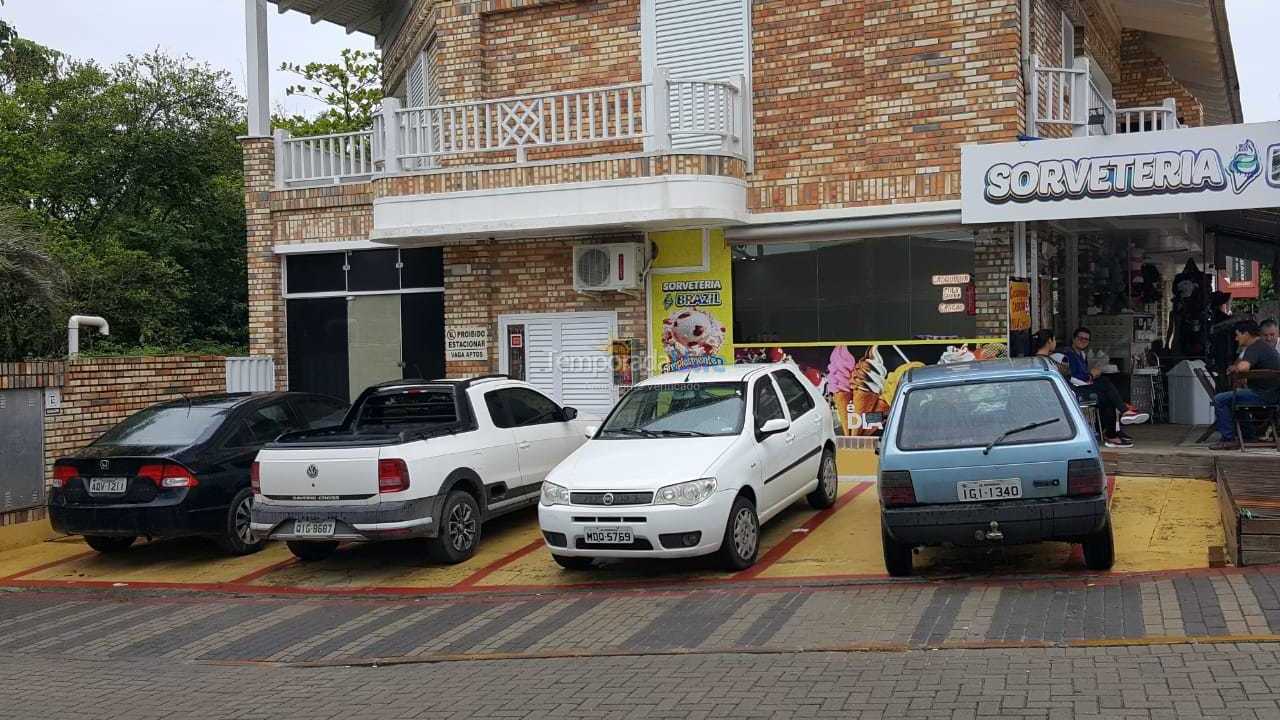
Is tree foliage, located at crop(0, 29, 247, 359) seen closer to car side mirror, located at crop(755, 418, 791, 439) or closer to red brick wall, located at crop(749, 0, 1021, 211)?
red brick wall, located at crop(749, 0, 1021, 211)

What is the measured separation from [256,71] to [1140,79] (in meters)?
15.4

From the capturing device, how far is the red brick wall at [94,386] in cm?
1287

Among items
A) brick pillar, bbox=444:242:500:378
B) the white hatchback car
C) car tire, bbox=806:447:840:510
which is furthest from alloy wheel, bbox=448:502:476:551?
brick pillar, bbox=444:242:500:378

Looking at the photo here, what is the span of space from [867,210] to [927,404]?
20.4 feet

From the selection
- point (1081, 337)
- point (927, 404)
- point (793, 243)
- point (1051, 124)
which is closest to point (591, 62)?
point (793, 243)

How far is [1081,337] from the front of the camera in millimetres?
→ 13859

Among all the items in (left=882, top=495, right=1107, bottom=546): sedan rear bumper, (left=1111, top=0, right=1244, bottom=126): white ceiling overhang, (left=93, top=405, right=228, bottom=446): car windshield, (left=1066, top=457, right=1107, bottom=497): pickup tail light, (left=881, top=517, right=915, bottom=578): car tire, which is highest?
(left=1111, top=0, right=1244, bottom=126): white ceiling overhang

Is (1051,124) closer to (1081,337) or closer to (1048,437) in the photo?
(1081,337)

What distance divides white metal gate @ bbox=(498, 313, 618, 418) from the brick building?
4cm

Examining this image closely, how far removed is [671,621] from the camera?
8188 millimetres

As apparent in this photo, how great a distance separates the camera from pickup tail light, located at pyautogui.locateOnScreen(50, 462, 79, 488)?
1111cm

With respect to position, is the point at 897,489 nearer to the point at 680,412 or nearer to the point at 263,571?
the point at 680,412

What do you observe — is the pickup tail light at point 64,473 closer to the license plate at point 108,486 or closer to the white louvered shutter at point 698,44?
the license plate at point 108,486

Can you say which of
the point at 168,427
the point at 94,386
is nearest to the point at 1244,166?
the point at 168,427
